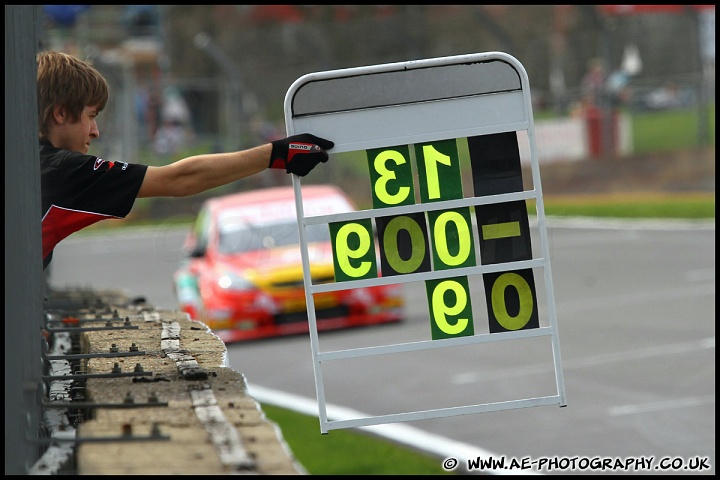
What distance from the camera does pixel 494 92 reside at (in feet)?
15.7

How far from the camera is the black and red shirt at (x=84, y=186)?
181 inches

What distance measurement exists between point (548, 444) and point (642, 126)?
76.9 ft

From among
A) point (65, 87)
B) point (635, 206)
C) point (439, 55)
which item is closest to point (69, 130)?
point (65, 87)

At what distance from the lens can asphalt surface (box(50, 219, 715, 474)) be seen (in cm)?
1061

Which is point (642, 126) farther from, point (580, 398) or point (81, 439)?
point (81, 439)

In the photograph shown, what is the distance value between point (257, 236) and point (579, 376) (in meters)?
5.38

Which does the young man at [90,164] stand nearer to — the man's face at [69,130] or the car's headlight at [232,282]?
the man's face at [69,130]

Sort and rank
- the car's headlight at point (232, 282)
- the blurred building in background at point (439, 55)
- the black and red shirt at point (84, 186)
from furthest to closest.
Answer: the blurred building in background at point (439, 55) → the car's headlight at point (232, 282) → the black and red shirt at point (84, 186)

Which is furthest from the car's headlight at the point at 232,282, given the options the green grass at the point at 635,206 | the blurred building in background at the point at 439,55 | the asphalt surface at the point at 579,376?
the blurred building in background at the point at 439,55

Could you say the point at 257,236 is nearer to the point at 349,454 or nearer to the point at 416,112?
the point at 349,454

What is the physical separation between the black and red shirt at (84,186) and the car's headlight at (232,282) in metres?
11.9

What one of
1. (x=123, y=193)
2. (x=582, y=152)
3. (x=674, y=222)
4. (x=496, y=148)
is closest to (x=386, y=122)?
(x=496, y=148)

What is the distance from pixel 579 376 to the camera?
13.5 meters

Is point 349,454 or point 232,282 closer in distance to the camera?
point 349,454
